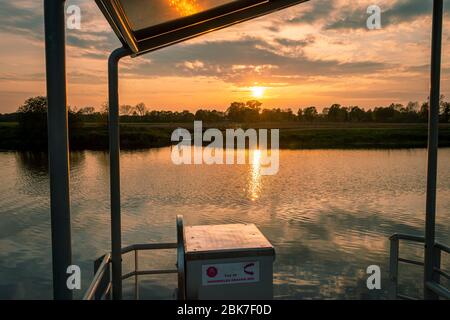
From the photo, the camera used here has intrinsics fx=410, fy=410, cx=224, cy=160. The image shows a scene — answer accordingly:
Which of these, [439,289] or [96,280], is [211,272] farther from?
[439,289]

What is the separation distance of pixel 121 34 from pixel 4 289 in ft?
73.0

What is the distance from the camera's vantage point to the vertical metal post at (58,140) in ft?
5.22

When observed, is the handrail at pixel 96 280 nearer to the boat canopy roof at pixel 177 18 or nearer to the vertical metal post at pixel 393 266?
the boat canopy roof at pixel 177 18

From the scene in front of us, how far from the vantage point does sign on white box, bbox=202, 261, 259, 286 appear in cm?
246

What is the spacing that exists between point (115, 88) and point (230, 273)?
1524 millimetres

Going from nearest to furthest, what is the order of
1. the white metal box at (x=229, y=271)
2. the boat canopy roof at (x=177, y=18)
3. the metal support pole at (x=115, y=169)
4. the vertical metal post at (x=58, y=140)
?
the vertical metal post at (x=58, y=140), the boat canopy roof at (x=177, y=18), the white metal box at (x=229, y=271), the metal support pole at (x=115, y=169)

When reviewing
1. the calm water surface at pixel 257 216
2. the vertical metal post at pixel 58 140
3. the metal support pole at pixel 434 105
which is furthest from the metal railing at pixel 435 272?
the calm water surface at pixel 257 216

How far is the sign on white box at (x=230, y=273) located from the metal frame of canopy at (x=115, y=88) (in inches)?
33.3

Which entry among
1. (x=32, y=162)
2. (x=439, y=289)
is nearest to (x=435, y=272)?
(x=439, y=289)

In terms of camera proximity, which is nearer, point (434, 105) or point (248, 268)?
point (248, 268)

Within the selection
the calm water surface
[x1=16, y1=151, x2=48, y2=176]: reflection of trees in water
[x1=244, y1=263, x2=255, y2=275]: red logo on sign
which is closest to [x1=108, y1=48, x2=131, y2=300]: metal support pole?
[x1=244, y1=263, x2=255, y2=275]: red logo on sign

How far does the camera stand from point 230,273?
2.47 meters

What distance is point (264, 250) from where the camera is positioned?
8.19ft
